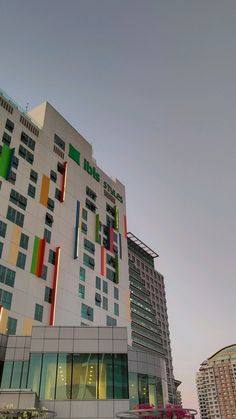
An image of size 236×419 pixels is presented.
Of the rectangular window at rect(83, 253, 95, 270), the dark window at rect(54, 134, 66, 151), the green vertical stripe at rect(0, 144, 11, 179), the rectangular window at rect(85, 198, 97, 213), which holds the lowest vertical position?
the rectangular window at rect(83, 253, 95, 270)

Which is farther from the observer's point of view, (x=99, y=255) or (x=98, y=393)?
(x=99, y=255)

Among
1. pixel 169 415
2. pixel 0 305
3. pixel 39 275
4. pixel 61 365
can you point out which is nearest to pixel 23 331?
pixel 0 305

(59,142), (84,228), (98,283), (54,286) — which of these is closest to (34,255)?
(54,286)

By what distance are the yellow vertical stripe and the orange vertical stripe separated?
8582 mm

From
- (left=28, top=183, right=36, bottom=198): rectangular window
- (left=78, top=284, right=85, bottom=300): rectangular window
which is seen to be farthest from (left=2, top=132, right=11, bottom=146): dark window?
(left=78, top=284, right=85, bottom=300): rectangular window

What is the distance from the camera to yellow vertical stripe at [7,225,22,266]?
5359cm

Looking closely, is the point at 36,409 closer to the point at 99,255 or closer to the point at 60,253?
the point at 60,253

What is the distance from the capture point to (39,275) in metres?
57.0

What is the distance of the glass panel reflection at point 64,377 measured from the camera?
117 ft

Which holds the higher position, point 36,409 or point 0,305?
point 0,305

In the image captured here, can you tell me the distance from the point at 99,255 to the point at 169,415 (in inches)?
1725

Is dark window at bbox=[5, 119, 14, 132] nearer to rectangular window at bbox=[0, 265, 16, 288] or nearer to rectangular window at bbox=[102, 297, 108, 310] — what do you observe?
rectangular window at bbox=[0, 265, 16, 288]

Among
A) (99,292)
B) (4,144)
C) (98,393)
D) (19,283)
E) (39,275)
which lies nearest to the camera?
(98,393)

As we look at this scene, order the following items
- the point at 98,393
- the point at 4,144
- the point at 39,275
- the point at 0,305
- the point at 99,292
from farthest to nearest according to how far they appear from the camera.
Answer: the point at 99,292 < the point at 4,144 < the point at 39,275 < the point at 0,305 < the point at 98,393
